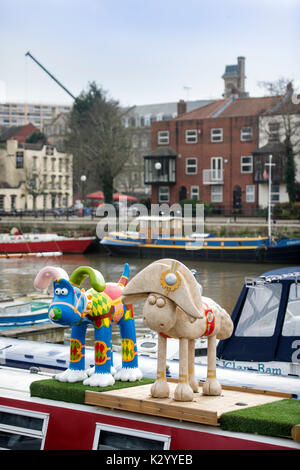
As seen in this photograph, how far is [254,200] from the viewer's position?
194ft

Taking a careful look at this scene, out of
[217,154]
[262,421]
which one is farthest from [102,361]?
[217,154]

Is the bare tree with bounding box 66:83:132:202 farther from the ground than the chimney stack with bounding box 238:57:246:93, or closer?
closer

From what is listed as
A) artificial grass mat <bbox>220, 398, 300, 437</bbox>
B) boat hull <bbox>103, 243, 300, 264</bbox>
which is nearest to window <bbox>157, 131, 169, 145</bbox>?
boat hull <bbox>103, 243, 300, 264</bbox>

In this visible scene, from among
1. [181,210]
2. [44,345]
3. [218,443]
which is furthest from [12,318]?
[181,210]

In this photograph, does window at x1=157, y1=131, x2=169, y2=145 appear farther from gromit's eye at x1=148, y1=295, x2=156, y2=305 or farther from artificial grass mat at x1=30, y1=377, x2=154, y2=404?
gromit's eye at x1=148, y1=295, x2=156, y2=305

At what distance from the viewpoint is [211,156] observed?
60969mm

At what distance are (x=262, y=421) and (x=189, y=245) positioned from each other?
125 feet

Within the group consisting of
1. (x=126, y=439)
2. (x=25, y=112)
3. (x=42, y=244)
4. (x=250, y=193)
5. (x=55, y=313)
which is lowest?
(x=42, y=244)

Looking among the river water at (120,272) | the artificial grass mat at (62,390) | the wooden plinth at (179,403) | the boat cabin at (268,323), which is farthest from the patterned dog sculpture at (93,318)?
the river water at (120,272)

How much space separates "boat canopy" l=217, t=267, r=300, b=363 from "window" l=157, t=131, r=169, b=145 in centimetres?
5291

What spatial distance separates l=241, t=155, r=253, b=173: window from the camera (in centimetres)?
5959

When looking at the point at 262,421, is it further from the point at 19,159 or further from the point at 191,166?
the point at 19,159

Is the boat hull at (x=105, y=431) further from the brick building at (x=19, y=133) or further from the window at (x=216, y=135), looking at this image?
the brick building at (x=19, y=133)
